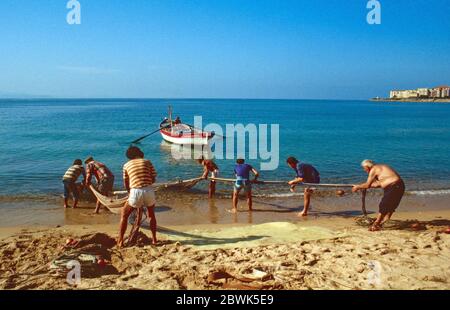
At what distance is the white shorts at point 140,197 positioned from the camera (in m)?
6.25

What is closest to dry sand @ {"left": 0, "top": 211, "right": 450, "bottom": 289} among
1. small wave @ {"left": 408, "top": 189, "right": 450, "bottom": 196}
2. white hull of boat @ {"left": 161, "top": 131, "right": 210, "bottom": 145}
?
small wave @ {"left": 408, "top": 189, "right": 450, "bottom": 196}

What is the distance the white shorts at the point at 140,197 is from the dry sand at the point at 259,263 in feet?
2.80

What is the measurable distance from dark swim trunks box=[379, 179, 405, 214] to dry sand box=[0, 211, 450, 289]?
499mm

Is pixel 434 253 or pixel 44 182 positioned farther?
pixel 44 182

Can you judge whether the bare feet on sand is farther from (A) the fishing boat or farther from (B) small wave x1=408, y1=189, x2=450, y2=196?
(A) the fishing boat

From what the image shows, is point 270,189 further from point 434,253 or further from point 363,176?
point 434,253

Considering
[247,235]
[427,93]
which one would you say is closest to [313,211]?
[247,235]

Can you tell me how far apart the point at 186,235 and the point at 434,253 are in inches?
183

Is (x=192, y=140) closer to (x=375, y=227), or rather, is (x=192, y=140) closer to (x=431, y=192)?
(x=431, y=192)

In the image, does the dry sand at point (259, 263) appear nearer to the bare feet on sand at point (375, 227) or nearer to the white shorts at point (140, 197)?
the bare feet on sand at point (375, 227)

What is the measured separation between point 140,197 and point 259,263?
2363 mm

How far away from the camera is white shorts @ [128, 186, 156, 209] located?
6254 mm
